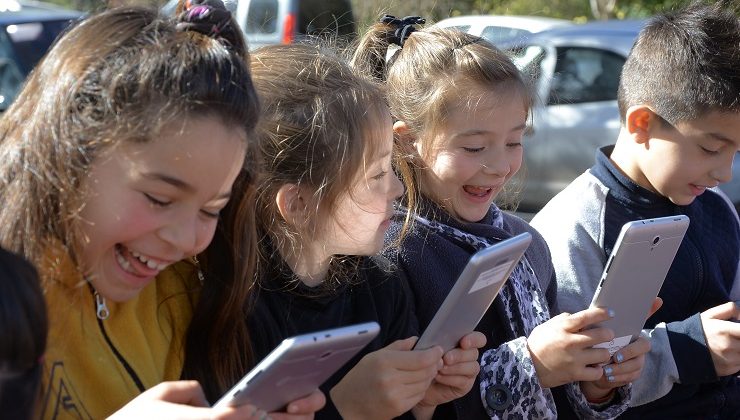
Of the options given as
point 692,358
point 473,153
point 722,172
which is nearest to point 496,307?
point 473,153

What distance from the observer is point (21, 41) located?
7.45 metres

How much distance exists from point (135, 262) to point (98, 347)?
0.17m

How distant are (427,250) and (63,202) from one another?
1106 mm

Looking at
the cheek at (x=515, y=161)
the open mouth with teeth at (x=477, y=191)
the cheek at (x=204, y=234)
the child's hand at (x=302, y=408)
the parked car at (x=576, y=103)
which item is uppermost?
the cheek at (x=204, y=234)

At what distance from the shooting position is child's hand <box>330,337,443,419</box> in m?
2.07

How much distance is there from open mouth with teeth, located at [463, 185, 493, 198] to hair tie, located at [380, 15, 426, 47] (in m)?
0.46

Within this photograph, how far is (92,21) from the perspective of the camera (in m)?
1.89

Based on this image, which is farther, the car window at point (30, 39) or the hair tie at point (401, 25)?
the car window at point (30, 39)

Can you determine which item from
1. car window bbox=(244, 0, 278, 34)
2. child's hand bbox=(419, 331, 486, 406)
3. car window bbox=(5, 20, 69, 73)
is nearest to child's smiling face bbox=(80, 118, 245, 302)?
child's hand bbox=(419, 331, 486, 406)

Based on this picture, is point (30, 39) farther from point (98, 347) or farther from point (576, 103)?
point (98, 347)

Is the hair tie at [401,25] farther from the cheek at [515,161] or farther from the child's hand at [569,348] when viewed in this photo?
the child's hand at [569,348]

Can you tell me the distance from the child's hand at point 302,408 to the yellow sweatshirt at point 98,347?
1.01ft

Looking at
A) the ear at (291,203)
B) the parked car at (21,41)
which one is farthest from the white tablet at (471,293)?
the parked car at (21,41)

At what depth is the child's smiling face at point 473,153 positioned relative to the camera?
8.84 feet
